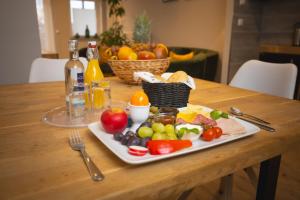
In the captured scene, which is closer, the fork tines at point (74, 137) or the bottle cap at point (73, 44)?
the fork tines at point (74, 137)

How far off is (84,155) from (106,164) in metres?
0.07

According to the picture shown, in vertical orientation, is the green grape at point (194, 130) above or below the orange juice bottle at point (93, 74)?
below

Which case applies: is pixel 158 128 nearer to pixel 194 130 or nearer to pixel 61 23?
pixel 194 130

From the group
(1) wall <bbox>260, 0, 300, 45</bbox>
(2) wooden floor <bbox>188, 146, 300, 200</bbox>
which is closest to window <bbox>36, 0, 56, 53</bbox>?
(1) wall <bbox>260, 0, 300, 45</bbox>

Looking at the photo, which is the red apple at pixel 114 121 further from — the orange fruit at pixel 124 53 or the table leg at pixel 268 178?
the orange fruit at pixel 124 53

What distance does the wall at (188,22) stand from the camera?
400cm

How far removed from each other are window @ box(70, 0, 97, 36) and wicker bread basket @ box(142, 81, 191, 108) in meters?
8.08

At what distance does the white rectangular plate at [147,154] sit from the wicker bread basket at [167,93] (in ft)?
0.91

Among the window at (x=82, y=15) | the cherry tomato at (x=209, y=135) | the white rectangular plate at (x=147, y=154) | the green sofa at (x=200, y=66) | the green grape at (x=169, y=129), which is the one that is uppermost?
the window at (x=82, y=15)

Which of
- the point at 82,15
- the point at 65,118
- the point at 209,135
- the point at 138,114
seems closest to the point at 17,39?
the point at 65,118

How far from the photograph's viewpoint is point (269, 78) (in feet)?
5.06

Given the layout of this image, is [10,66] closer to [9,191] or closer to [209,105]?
[209,105]

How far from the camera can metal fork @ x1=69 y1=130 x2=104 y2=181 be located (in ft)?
1.64

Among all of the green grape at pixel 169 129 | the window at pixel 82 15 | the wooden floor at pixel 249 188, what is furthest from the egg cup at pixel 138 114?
the window at pixel 82 15
